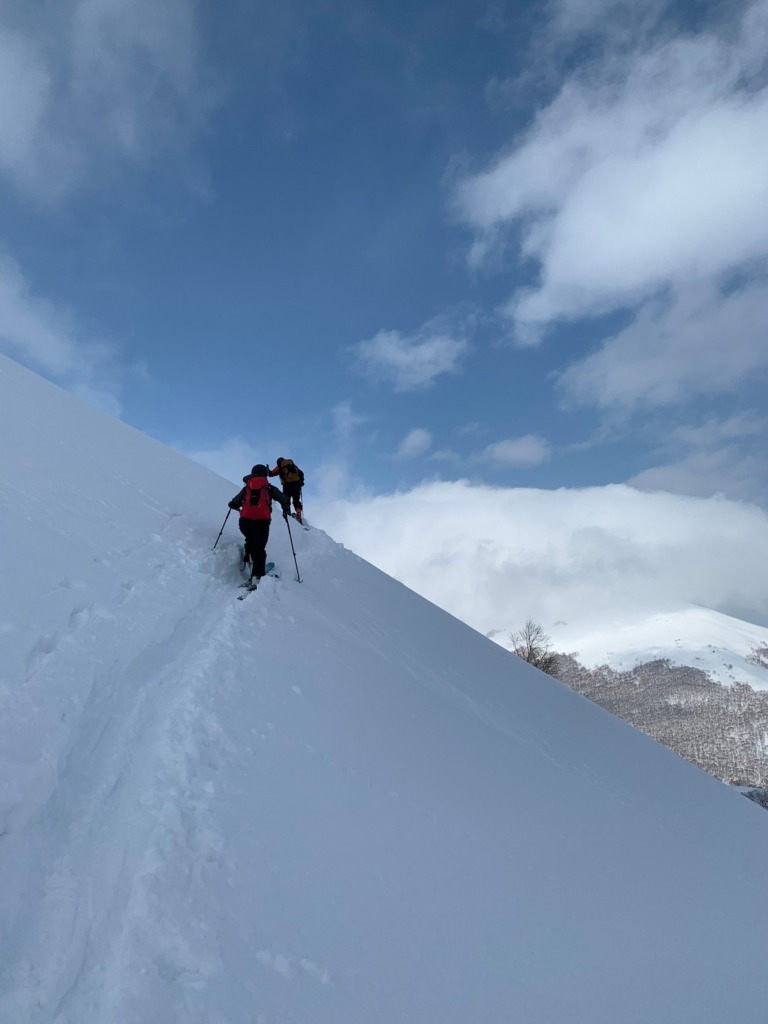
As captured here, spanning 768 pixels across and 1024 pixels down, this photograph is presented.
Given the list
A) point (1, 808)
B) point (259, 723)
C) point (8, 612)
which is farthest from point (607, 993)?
point (8, 612)

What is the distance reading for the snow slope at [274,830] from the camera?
322 cm

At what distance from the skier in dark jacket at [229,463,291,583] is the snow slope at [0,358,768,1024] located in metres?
0.61

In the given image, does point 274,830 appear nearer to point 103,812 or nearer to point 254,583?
point 103,812

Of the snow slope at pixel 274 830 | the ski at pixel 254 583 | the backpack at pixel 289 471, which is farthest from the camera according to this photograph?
the backpack at pixel 289 471

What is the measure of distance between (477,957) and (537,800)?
4008 mm

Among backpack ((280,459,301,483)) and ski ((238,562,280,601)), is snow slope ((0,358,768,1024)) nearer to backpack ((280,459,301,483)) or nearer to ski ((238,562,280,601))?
ski ((238,562,280,601))

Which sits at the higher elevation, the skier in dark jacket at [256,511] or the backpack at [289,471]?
the backpack at [289,471]

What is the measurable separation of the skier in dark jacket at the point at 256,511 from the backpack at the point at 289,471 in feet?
16.0

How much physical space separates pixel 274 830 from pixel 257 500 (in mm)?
6073

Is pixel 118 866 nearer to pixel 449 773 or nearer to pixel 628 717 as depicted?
pixel 449 773

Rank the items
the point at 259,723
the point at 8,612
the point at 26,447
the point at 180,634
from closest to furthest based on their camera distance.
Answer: the point at 8,612 → the point at 259,723 → the point at 180,634 → the point at 26,447

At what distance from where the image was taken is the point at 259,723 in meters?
5.76

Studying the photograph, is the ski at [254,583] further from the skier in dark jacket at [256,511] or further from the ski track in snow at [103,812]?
the ski track in snow at [103,812]

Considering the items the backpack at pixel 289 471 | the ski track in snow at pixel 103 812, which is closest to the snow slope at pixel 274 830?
the ski track in snow at pixel 103 812
